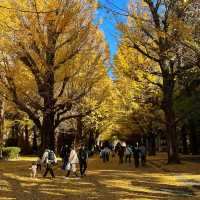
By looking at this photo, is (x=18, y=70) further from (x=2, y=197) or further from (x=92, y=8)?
(x=2, y=197)

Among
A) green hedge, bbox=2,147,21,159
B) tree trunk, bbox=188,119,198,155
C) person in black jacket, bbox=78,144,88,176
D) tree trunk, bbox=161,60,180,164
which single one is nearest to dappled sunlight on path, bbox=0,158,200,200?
person in black jacket, bbox=78,144,88,176

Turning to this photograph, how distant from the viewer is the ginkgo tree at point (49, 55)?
24.6 metres

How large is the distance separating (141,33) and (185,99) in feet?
35.4

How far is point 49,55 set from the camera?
2516cm

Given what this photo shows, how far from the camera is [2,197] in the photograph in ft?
45.6

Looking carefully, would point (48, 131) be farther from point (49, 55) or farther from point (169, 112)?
point (169, 112)

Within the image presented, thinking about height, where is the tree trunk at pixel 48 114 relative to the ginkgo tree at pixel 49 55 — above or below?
below

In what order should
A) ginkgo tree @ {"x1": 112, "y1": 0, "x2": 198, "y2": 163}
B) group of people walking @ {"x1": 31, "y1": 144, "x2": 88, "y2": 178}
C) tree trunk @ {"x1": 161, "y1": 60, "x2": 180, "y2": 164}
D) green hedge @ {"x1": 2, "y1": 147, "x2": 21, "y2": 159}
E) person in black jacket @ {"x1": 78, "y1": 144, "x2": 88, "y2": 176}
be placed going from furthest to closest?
green hedge @ {"x1": 2, "y1": 147, "x2": 21, "y2": 159} → tree trunk @ {"x1": 161, "y1": 60, "x2": 180, "y2": 164} → ginkgo tree @ {"x1": 112, "y1": 0, "x2": 198, "y2": 163} → person in black jacket @ {"x1": 78, "y1": 144, "x2": 88, "y2": 176} → group of people walking @ {"x1": 31, "y1": 144, "x2": 88, "y2": 178}

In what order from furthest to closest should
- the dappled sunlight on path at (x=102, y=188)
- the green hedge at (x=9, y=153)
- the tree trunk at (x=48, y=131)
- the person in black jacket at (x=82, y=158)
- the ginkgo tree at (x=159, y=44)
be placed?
the green hedge at (x=9, y=153) < the tree trunk at (x=48, y=131) < the ginkgo tree at (x=159, y=44) < the person in black jacket at (x=82, y=158) < the dappled sunlight on path at (x=102, y=188)

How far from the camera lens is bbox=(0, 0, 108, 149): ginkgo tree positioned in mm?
24641

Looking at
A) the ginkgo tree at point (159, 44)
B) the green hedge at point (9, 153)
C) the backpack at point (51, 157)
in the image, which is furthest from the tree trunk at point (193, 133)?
the backpack at point (51, 157)

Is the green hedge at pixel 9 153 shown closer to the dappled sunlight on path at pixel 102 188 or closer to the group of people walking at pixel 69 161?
the group of people walking at pixel 69 161

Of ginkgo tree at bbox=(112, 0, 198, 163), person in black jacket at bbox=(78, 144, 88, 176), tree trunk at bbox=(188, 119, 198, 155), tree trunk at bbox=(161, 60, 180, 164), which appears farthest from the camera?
tree trunk at bbox=(188, 119, 198, 155)

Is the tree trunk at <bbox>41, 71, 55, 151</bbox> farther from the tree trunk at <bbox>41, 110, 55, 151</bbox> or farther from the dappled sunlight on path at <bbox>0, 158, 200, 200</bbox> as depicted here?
the dappled sunlight on path at <bbox>0, 158, 200, 200</bbox>
